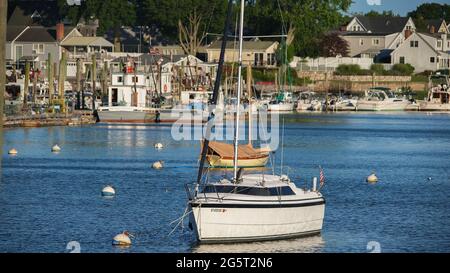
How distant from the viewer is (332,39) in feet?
564

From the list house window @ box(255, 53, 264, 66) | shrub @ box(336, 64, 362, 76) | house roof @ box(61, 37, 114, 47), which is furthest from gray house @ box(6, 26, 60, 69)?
shrub @ box(336, 64, 362, 76)

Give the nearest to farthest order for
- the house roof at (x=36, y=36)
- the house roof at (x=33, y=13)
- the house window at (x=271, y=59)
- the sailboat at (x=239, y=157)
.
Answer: the sailboat at (x=239, y=157) → the house roof at (x=36, y=36) → the house window at (x=271, y=59) → the house roof at (x=33, y=13)

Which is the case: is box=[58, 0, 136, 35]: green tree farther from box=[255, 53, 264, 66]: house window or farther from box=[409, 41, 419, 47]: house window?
box=[409, 41, 419, 47]: house window

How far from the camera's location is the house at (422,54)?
6629 inches

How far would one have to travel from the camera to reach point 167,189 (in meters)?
53.1

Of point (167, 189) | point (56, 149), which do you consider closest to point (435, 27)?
point (56, 149)

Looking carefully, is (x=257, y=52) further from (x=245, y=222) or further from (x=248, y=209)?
(x=248, y=209)

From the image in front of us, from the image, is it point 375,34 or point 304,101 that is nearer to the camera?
point 304,101

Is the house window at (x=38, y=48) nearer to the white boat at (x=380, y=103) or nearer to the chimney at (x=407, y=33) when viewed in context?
the white boat at (x=380, y=103)

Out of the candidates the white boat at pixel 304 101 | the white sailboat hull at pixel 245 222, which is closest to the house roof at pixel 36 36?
the white boat at pixel 304 101

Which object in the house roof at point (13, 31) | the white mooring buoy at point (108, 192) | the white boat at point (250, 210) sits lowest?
the white mooring buoy at point (108, 192)

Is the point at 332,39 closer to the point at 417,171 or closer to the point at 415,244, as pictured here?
the point at 417,171

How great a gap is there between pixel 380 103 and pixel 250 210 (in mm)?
111016

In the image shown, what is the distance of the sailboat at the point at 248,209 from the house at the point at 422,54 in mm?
132873
